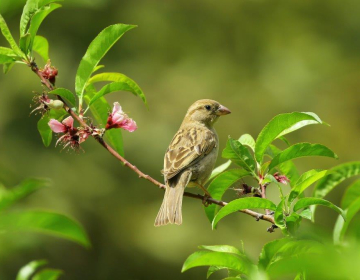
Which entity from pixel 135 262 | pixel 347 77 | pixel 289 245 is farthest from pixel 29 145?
pixel 289 245

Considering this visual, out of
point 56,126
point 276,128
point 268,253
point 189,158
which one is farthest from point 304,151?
point 189,158

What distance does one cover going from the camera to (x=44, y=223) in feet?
4.91

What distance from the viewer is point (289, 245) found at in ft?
7.00

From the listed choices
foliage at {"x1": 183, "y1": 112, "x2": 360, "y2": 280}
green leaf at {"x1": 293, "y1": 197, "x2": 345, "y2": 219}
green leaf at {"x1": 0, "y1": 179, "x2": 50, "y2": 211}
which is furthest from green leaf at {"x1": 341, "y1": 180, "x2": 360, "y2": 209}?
green leaf at {"x1": 0, "y1": 179, "x2": 50, "y2": 211}

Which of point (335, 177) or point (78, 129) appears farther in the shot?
point (78, 129)

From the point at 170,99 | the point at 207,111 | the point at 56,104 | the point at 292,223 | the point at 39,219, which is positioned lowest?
the point at 170,99

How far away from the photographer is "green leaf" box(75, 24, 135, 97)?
3191mm

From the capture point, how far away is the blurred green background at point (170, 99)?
40.7 feet

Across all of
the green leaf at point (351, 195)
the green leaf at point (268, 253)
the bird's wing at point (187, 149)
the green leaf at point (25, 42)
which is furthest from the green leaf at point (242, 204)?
the bird's wing at point (187, 149)

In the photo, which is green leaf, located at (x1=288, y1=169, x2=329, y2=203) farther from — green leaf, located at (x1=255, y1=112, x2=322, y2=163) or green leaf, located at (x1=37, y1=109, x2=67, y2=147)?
green leaf, located at (x1=37, y1=109, x2=67, y2=147)

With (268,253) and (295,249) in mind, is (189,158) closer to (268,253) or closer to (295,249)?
(268,253)

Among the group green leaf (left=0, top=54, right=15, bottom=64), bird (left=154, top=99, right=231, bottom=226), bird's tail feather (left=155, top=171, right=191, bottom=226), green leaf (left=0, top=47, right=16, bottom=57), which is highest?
green leaf (left=0, top=47, right=16, bottom=57)

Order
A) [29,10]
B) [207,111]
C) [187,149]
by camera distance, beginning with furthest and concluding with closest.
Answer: [207,111] → [187,149] → [29,10]

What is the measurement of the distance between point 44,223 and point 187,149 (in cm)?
358
